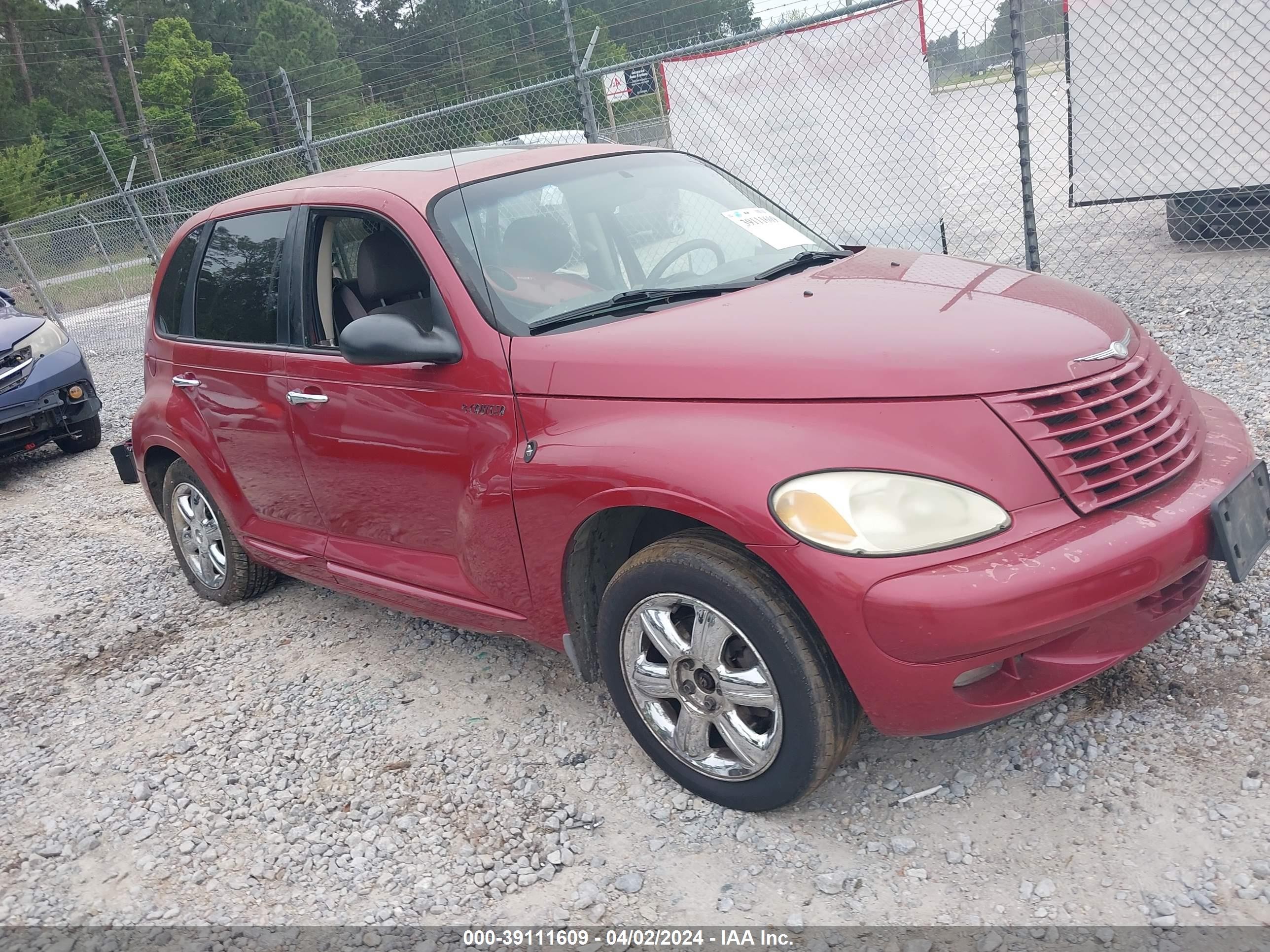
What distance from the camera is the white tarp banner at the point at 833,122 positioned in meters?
7.47

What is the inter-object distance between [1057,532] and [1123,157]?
671 cm

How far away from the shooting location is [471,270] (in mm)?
3184

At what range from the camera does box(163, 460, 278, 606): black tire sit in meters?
4.66

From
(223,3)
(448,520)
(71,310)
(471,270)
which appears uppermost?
(223,3)

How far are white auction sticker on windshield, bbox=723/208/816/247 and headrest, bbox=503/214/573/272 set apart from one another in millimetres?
673

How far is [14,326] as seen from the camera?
8297mm

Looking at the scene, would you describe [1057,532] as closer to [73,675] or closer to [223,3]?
[73,675]

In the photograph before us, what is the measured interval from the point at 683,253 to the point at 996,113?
5787 millimetres

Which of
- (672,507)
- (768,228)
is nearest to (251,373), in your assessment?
(768,228)

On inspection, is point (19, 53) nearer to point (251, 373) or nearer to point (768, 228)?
point (251, 373)

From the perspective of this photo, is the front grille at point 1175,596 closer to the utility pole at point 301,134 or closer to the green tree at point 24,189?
the utility pole at point 301,134

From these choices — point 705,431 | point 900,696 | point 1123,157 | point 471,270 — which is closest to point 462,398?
point 471,270

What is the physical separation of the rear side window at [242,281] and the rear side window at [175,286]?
5.4 inches

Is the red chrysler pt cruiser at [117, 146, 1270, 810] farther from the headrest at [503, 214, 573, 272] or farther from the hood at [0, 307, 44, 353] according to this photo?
the hood at [0, 307, 44, 353]
